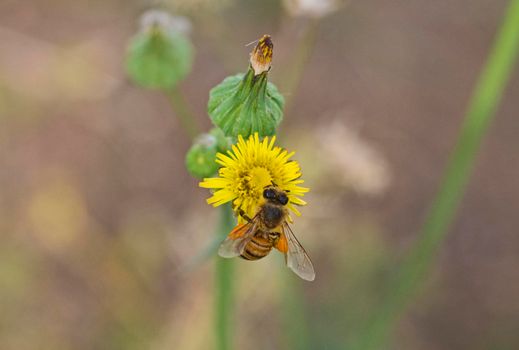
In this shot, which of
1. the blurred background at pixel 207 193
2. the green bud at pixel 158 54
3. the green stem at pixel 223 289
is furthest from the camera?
the blurred background at pixel 207 193

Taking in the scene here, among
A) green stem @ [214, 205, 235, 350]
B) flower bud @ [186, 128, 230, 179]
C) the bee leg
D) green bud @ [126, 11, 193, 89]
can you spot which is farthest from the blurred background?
the bee leg

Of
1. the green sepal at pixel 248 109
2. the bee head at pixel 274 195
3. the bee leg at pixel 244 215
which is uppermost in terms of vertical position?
the green sepal at pixel 248 109

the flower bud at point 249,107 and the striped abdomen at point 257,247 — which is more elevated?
the flower bud at point 249,107

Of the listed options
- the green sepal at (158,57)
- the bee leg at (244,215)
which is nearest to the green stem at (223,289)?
the bee leg at (244,215)

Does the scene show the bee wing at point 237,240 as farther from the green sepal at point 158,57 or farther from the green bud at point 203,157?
the green sepal at point 158,57

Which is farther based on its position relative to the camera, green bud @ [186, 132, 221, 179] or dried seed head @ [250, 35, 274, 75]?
green bud @ [186, 132, 221, 179]

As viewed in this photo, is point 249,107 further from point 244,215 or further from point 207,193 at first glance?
point 207,193

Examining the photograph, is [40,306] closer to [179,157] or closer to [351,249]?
[179,157]

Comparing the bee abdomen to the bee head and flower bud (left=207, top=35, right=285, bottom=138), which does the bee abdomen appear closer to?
the bee head
